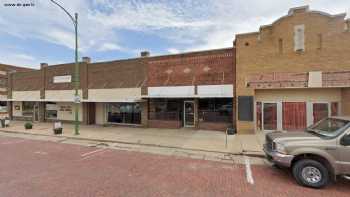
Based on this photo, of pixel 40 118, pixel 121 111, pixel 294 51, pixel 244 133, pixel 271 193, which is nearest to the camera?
pixel 271 193

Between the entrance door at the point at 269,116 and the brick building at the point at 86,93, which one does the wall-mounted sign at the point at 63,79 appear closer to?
the brick building at the point at 86,93

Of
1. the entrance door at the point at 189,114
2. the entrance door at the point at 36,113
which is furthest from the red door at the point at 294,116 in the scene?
the entrance door at the point at 36,113

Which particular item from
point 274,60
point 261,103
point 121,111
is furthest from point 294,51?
point 121,111

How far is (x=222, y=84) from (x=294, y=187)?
932 centimetres

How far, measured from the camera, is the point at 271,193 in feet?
15.9

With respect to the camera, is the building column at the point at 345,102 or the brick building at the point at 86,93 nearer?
the building column at the point at 345,102

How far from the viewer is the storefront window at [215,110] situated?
552 inches

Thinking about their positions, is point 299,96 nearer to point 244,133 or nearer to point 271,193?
point 244,133

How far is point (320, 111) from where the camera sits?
11.9 m

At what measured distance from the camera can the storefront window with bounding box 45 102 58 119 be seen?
21.2 metres

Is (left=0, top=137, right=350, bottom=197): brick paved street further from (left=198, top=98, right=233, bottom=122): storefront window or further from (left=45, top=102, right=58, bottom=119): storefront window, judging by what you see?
(left=45, top=102, right=58, bottom=119): storefront window

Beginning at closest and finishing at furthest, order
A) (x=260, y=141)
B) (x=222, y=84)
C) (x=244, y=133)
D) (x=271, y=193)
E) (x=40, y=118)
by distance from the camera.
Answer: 1. (x=271, y=193)
2. (x=260, y=141)
3. (x=244, y=133)
4. (x=222, y=84)
5. (x=40, y=118)

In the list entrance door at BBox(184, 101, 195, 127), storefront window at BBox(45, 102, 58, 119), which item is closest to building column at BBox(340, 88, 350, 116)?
entrance door at BBox(184, 101, 195, 127)

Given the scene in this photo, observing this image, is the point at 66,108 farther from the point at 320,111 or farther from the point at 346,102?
the point at 346,102
